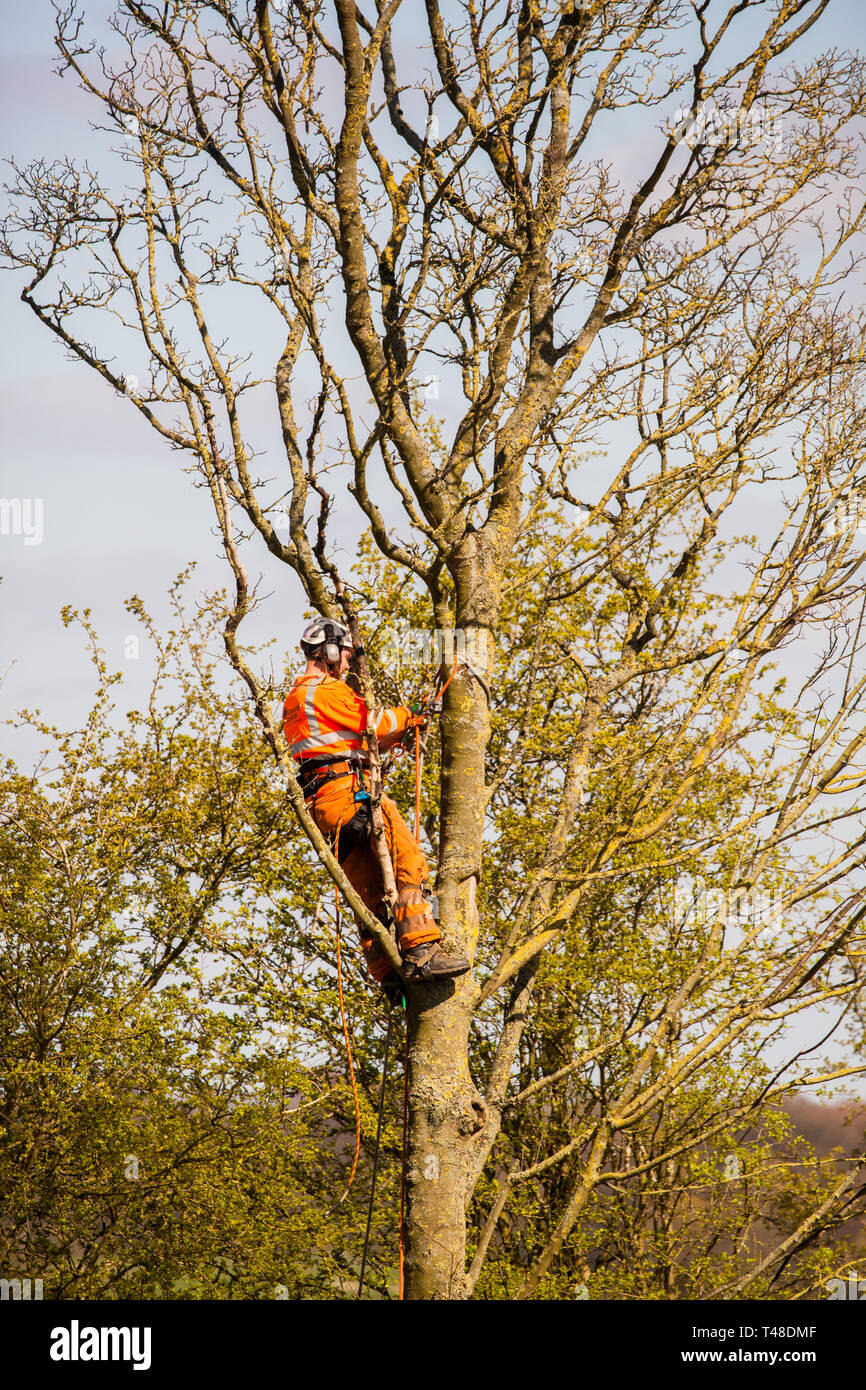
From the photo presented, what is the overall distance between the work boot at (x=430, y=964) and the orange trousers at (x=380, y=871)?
0.05 meters

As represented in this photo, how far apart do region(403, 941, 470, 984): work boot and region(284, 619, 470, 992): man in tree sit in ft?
0.98

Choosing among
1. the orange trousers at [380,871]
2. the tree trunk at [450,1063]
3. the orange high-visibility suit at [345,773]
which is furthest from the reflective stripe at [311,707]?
the tree trunk at [450,1063]

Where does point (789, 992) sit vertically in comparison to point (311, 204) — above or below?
below

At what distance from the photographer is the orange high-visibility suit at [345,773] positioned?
204 inches

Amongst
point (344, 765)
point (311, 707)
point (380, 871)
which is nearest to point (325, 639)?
point (311, 707)

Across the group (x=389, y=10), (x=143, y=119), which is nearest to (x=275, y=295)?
(x=143, y=119)

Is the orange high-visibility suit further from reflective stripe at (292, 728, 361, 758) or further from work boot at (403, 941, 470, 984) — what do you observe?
work boot at (403, 941, 470, 984)

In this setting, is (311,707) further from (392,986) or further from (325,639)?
(392,986)

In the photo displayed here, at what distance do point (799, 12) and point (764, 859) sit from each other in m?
4.87

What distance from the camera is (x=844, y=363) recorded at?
6.81 meters

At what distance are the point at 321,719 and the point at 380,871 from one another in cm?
87

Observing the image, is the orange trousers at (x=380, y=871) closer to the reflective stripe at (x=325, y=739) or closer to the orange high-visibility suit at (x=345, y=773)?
the orange high-visibility suit at (x=345, y=773)

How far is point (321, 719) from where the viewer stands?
17.9 ft

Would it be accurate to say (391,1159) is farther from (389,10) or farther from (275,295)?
(389,10)
